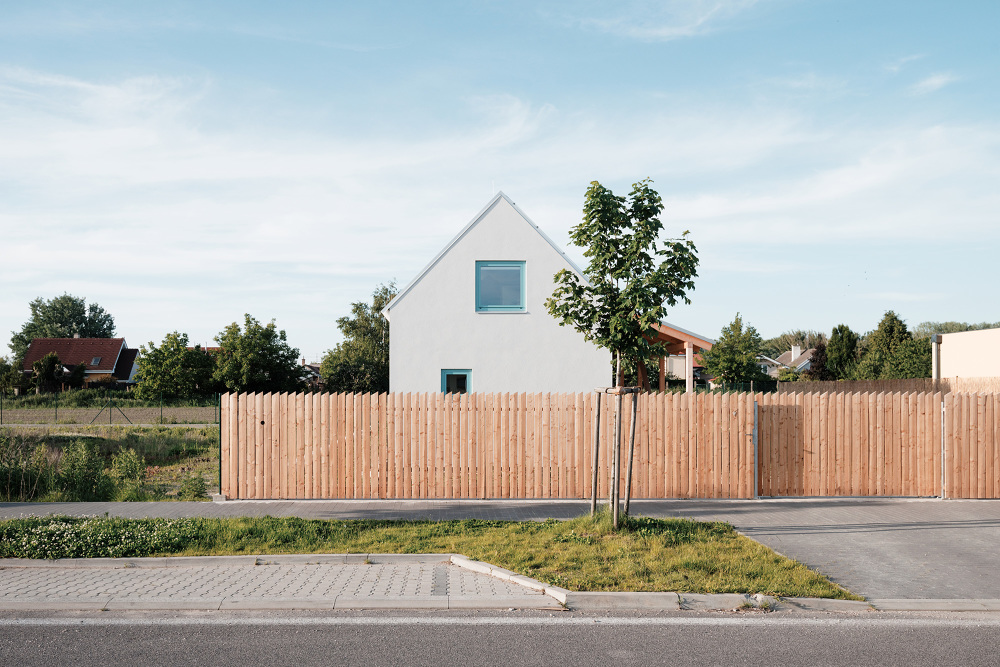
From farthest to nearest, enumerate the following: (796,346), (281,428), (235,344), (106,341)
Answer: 1. (796,346)
2. (106,341)
3. (235,344)
4. (281,428)

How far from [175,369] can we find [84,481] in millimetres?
30271

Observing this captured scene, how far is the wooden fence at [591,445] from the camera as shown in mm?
12547

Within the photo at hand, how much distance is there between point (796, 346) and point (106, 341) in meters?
75.2

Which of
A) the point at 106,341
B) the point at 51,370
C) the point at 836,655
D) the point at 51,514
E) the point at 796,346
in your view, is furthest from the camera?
the point at 796,346

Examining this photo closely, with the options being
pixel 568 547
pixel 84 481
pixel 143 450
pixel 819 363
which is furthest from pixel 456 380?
pixel 819 363

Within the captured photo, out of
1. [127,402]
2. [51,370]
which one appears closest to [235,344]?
[127,402]

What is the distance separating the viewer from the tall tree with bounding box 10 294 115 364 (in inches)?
4050

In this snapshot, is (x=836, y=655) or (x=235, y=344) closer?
(x=836, y=655)

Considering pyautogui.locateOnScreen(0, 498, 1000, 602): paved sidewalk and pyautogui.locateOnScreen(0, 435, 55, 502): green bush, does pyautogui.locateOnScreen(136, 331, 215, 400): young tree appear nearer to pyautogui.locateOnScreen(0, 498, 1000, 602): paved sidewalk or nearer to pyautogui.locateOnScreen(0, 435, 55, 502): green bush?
pyautogui.locateOnScreen(0, 435, 55, 502): green bush

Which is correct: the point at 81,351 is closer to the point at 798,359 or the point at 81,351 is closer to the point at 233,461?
the point at 798,359

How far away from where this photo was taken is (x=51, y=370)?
58594mm

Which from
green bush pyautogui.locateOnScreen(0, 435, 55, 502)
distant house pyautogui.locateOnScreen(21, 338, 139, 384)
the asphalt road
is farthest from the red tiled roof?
the asphalt road

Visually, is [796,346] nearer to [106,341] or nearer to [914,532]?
[106,341]

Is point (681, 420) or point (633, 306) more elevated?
point (633, 306)
